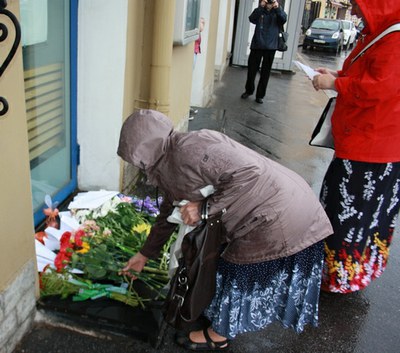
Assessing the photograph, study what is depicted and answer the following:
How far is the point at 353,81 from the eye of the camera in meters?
2.41

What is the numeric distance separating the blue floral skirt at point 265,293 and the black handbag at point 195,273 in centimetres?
→ 13

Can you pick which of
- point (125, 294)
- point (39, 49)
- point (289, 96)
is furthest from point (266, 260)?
point (289, 96)

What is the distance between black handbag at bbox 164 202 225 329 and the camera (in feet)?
6.09

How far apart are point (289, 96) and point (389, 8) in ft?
25.2

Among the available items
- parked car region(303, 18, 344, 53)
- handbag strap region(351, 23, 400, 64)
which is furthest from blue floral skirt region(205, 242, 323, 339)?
parked car region(303, 18, 344, 53)

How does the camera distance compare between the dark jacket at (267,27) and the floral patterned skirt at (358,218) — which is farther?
the dark jacket at (267,27)

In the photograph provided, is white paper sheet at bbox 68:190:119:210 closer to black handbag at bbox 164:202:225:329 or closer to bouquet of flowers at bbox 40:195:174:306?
bouquet of flowers at bbox 40:195:174:306

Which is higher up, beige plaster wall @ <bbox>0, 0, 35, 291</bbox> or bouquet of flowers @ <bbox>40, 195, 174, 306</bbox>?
beige plaster wall @ <bbox>0, 0, 35, 291</bbox>

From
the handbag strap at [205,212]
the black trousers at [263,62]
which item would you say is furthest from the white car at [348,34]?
the handbag strap at [205,212]

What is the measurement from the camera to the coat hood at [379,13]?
2.29m

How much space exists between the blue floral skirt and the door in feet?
4.72

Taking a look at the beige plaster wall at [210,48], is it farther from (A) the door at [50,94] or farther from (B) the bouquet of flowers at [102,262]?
(B) the bouquet of flowers at [102,262]

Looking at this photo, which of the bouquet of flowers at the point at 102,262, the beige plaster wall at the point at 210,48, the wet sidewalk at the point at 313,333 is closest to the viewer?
the wet sidewalk at the point at 313,333

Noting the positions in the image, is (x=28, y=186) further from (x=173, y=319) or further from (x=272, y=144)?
(x=272, y=144)
